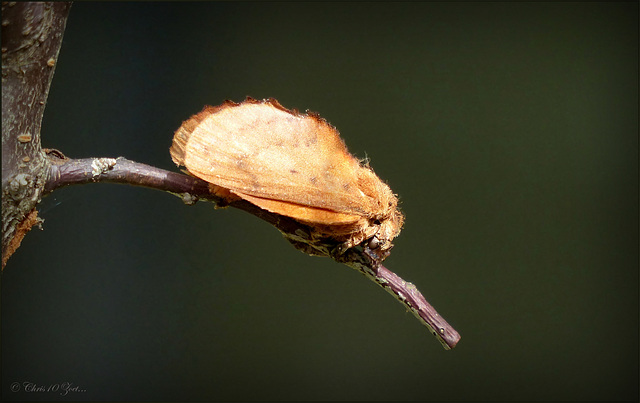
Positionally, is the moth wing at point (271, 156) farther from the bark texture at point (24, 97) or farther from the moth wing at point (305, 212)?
the bark texture at point (24, 97)

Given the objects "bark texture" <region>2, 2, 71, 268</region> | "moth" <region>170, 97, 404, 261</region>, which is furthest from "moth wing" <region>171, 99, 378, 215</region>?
"bark texture" <region>2, 2, 71, 268</region>

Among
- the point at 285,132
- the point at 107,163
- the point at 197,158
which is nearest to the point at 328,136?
the point at 285,132

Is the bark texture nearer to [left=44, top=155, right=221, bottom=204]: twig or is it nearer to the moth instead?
[left=44, top=155, right=221, bottom=204]: twig

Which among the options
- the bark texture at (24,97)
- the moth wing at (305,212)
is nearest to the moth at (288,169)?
the moth wing at (305,212)

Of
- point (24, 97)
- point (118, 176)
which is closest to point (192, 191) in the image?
point (118, 176)

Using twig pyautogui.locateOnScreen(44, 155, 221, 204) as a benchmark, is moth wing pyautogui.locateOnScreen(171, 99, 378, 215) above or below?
above

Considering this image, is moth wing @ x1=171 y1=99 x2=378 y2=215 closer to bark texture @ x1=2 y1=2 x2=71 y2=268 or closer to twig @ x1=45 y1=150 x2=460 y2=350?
twig @ x1=45 y1=150 x2=460 y2=350

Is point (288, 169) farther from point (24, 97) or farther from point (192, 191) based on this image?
point (24, 97)
